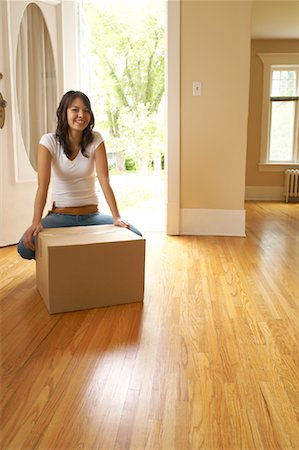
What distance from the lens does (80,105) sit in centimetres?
245

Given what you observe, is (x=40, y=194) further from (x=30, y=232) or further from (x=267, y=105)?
(x=267, y=105)

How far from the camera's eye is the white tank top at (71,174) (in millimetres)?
2525

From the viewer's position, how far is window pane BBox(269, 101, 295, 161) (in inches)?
283

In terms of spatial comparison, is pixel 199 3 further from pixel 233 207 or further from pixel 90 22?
pixel 90 22

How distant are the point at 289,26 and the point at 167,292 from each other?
199 inches

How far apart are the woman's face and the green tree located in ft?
15.0

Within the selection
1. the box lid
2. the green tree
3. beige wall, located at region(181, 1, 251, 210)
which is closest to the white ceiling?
the green tree

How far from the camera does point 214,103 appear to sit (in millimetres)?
3861

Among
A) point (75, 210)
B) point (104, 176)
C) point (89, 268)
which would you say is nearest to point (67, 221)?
point (75, 210)

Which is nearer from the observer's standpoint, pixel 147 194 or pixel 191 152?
pixel 191 152

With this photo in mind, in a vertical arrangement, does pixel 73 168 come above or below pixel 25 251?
above

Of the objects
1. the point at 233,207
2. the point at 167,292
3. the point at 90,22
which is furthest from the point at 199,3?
the point at 90,22

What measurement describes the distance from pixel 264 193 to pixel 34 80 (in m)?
4.57

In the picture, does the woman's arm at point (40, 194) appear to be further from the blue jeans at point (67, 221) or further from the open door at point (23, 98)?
the open door at point (23, 98)
